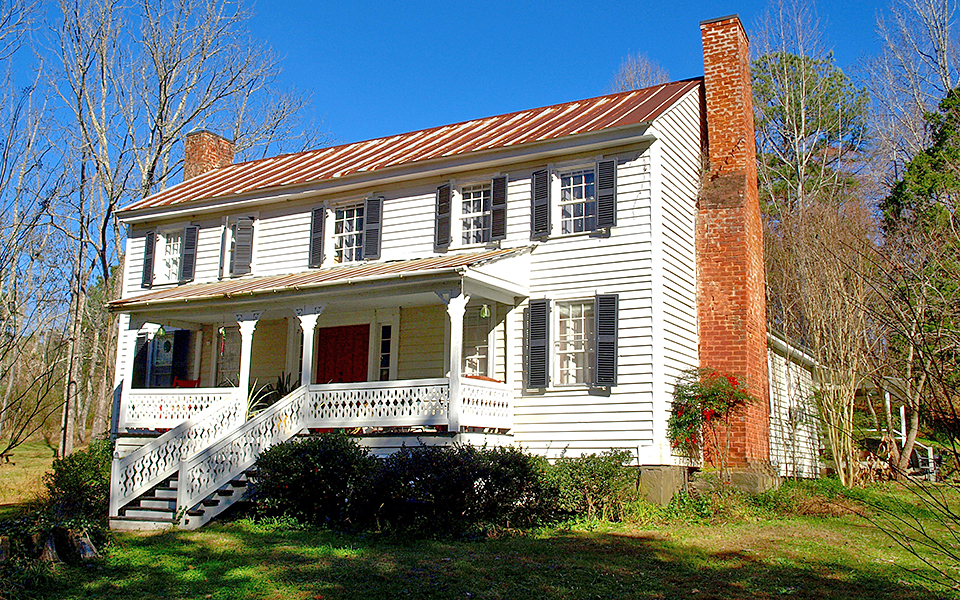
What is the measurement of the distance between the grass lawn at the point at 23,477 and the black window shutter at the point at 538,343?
404 inches

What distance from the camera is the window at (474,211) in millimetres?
16734

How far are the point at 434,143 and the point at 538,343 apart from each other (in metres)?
6.17

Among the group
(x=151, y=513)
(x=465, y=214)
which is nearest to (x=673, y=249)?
(x=465, y=214)

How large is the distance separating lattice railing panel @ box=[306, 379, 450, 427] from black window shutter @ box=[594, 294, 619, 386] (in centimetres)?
267

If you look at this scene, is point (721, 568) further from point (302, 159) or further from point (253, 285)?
point (302, 159)

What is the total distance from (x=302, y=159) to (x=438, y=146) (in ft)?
16.4

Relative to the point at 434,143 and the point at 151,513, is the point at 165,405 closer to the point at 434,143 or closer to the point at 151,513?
the point at 151,513

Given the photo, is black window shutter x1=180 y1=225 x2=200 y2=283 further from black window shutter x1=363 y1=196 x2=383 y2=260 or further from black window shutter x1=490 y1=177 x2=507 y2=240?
black window shutter x1=490 y1=177 x2=507 y2=240

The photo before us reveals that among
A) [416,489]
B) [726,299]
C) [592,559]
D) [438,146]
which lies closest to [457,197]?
[438,146]

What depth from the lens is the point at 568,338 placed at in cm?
1530

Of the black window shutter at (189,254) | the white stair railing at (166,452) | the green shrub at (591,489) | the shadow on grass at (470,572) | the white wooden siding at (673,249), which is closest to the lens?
the shadow on grass at (470,572)

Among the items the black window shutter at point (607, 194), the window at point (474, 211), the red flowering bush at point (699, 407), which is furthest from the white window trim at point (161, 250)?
the red flowering bush at point (699, 407)

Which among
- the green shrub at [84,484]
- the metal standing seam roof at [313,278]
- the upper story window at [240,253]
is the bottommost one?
the green shrub at [84,484]

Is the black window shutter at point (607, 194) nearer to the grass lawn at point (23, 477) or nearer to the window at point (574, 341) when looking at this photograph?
the window at point (574, 341)
